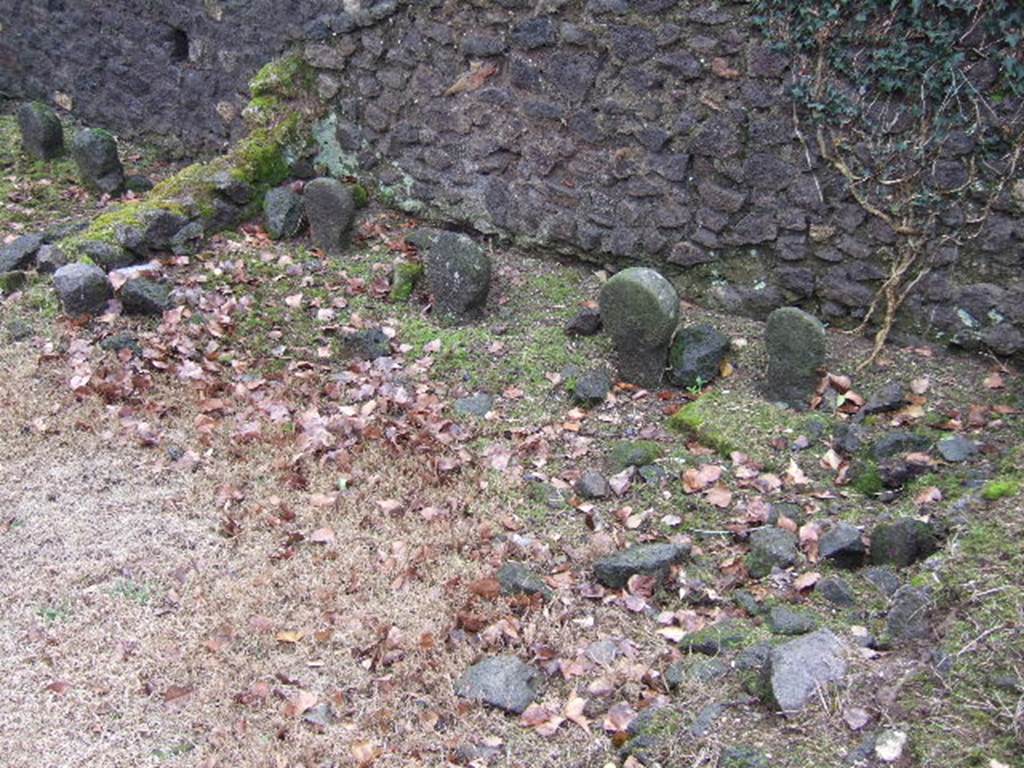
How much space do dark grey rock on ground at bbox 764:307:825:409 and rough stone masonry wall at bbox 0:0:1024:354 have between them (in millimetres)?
530

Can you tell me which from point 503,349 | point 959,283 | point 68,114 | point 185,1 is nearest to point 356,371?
point 503,349

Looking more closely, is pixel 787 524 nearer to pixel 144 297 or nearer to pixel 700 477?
pixel 700 477

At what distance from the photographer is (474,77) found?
672cm

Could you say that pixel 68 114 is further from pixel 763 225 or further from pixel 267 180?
pixel 763 225

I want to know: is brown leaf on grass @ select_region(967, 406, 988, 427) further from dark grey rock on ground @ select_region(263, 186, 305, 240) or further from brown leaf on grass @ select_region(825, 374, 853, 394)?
dark grey rock on ground @ select_region(263, 186, 305, 240)

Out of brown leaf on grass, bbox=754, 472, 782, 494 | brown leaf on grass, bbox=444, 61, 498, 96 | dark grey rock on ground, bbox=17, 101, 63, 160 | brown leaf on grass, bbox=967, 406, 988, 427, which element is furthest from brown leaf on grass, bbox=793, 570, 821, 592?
dark grey rock on ground, bbox=17, 101, 63, 160

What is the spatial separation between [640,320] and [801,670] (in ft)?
7.80

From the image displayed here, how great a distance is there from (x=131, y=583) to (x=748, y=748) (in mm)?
2530

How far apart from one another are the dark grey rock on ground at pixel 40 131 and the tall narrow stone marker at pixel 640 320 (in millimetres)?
5738

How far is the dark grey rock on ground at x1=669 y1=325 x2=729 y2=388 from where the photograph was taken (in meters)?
5.67

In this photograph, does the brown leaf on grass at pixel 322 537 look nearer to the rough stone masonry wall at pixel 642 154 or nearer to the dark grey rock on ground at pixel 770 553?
the dark grey rock on ground at pixel 770 553

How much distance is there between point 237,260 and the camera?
22.4 ft

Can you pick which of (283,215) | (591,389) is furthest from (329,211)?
(591,389)

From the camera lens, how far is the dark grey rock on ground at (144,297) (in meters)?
6.26
